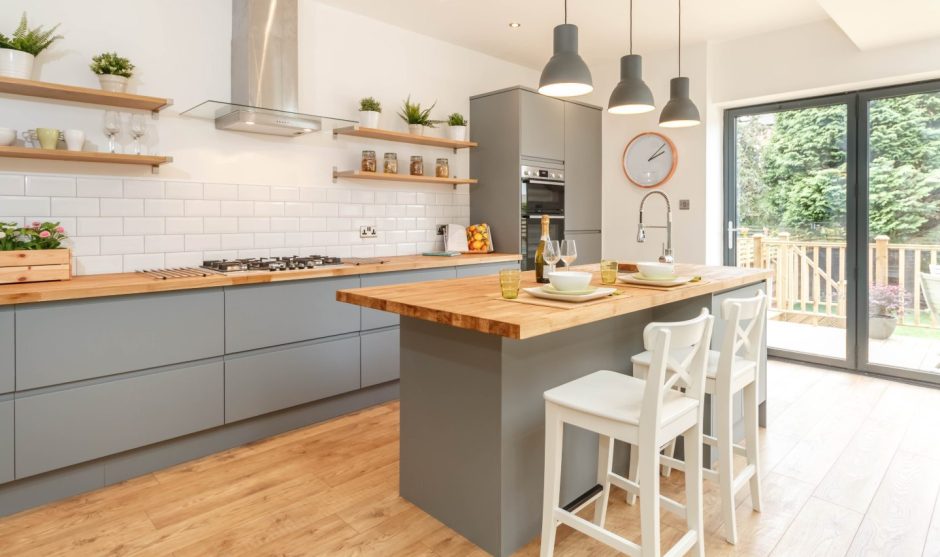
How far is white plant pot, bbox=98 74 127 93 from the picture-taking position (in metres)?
2.76

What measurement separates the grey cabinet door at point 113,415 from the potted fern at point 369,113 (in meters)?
1.89

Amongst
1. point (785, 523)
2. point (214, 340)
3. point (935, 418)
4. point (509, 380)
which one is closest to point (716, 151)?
point (935, 418)

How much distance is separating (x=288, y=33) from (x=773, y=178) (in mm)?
3860

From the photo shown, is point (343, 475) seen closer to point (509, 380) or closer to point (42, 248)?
point (509, 380)

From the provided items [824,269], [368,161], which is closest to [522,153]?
[368,161]

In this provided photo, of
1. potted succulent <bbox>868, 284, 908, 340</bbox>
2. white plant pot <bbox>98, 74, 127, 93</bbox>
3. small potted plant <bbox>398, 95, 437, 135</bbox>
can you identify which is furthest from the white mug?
potted succulent <bbox>868, 284, 908, 340</bbox>

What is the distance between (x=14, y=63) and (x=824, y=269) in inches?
208

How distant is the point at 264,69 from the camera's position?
3.28 metres

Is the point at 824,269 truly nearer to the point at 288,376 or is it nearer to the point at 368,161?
the point at 368,161

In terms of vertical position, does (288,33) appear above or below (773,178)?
above

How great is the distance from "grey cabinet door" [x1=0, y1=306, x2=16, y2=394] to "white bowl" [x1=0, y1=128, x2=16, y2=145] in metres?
0.87

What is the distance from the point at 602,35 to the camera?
447 centimetres

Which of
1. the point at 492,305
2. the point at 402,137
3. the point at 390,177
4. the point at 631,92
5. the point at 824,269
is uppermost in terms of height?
the point at 402,137

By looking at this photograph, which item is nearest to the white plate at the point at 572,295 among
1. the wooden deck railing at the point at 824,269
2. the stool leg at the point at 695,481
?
the stool leg at the point at 695,481
